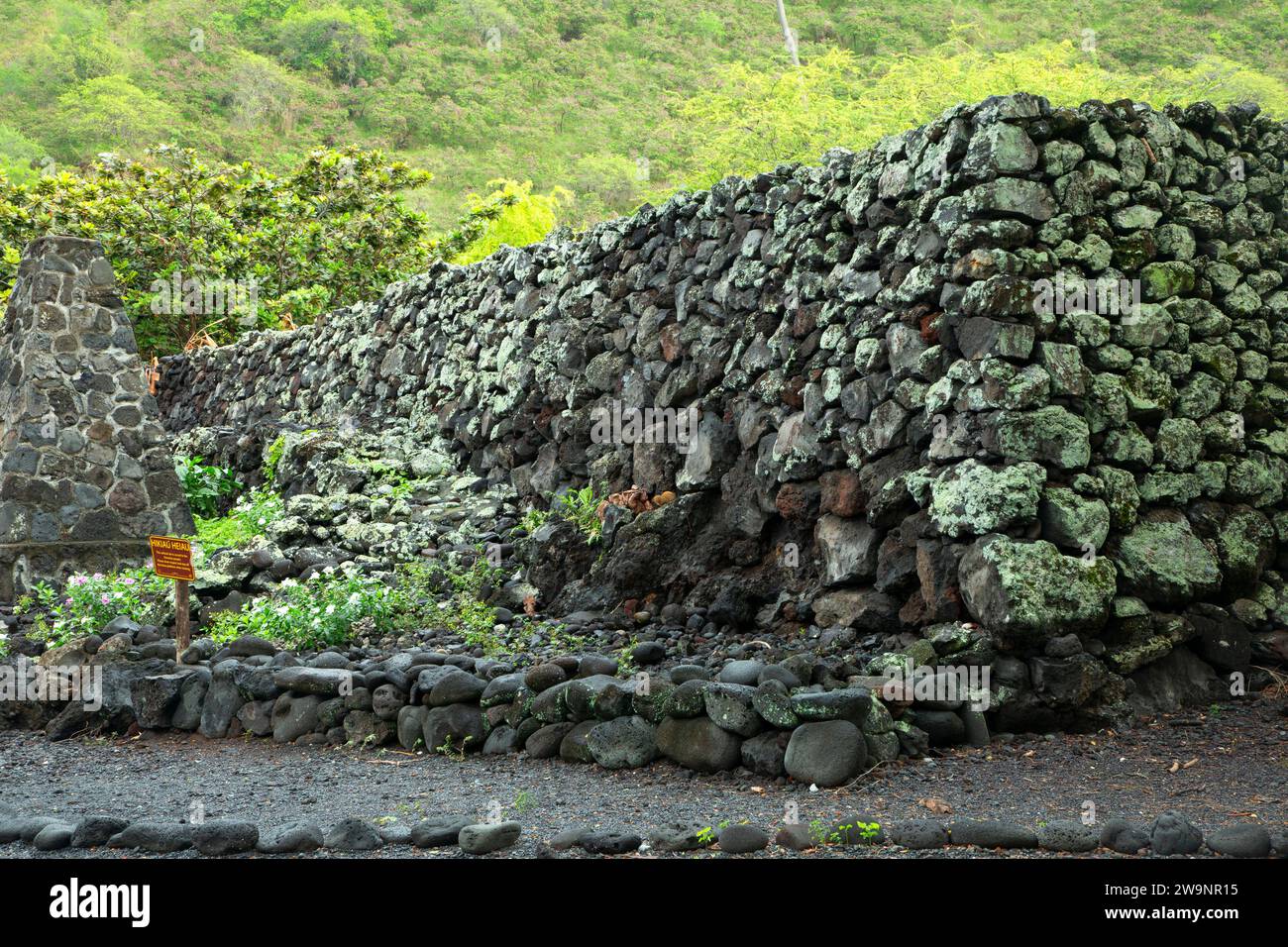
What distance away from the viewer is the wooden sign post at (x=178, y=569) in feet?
22.8

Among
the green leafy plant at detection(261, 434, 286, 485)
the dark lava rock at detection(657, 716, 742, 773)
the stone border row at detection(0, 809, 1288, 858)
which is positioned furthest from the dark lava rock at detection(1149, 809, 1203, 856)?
the green leafy plant at detection(261, 434, 286, 485)

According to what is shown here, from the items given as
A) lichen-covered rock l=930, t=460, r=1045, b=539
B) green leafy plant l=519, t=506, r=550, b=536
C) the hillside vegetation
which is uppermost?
Answer: the hillside vegetation

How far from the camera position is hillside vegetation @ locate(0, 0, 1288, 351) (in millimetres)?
22000

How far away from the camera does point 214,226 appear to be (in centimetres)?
2141

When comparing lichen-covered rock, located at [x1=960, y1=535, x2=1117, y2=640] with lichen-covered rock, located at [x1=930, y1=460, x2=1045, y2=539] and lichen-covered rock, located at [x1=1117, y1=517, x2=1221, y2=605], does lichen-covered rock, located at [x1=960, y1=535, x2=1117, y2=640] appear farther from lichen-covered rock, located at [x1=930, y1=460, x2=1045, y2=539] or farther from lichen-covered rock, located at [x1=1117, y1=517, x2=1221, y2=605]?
lichen-covered rock, located at [x1=1117, y1=517, x2=1221, y2=605]

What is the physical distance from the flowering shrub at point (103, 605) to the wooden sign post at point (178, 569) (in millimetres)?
1154

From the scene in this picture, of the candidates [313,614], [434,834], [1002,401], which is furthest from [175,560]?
[1002,401]

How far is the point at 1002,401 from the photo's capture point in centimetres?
594

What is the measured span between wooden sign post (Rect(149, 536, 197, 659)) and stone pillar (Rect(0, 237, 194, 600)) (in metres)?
3.55

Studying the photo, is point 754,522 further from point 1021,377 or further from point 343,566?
point 343,566

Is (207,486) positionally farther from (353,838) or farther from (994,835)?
(994,835)

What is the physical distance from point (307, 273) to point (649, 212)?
45.4ft

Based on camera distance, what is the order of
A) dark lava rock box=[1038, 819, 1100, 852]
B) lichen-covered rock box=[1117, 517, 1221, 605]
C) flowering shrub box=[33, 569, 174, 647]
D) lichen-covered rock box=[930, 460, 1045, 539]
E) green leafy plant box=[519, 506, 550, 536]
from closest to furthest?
1. dark lava rock box=[1038, 819, 1100, 852]
2. lichen-covered rock box=[930, 460, 1045, 539]
3. lichen-covered rock box=[1117, 517, 1221, 605]
4. flowering shrub box=[33, 569, 174, 647]
5. green leafy plant box=[519, 506, 550, 536]
